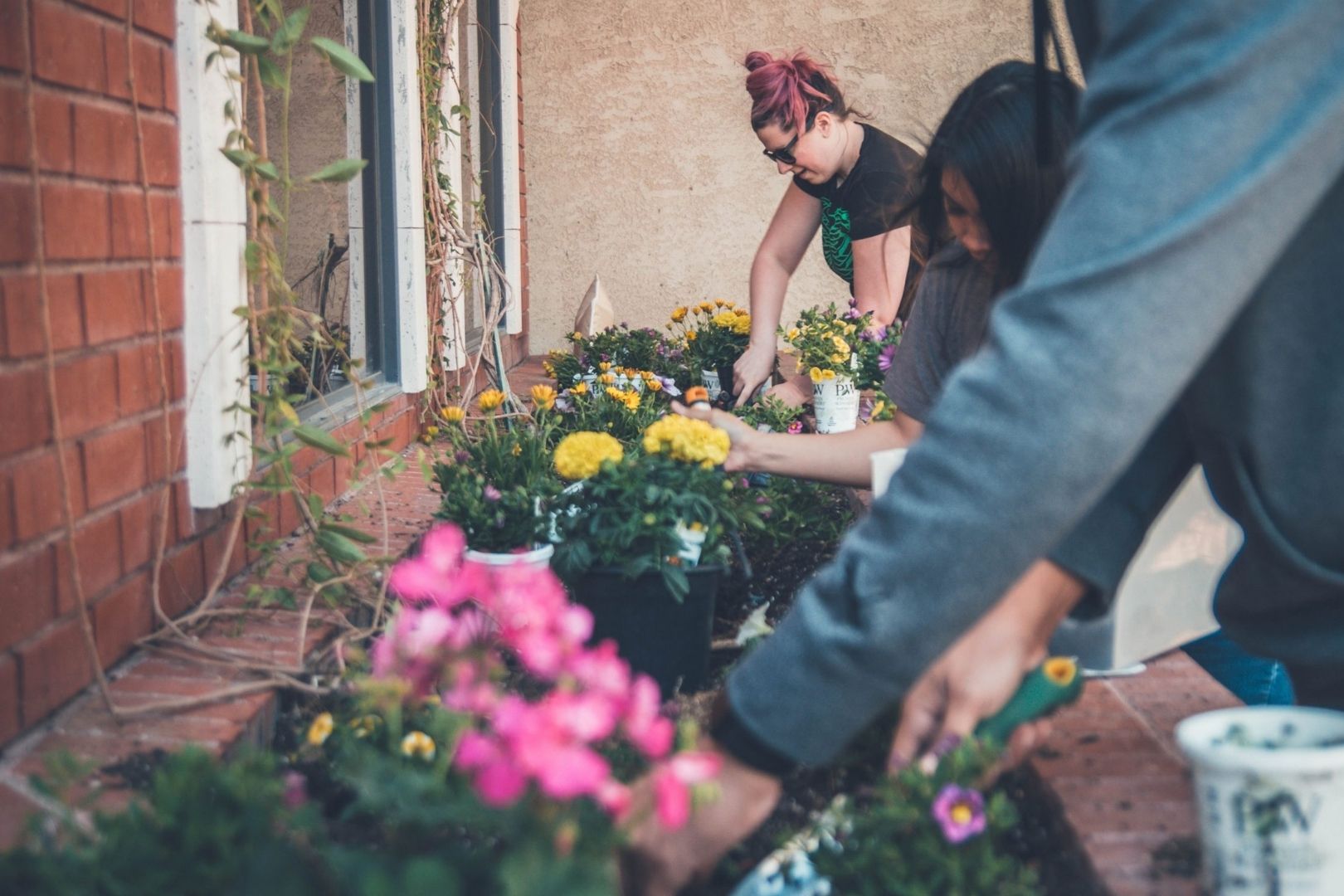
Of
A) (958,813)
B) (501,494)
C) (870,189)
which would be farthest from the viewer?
(870,189)

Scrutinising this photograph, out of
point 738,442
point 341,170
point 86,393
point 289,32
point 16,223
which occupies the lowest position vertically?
point 738,442

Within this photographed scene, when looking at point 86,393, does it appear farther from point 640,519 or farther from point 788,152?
point 788,152

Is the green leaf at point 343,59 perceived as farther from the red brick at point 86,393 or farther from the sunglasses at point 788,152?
the sunglasses at point 788,152

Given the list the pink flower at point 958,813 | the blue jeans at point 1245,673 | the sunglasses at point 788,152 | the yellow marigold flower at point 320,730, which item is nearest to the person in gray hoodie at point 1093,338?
the pink flower at point 958,813

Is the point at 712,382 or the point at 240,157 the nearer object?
the point at 240,157

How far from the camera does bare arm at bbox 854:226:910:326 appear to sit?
4.06 metres

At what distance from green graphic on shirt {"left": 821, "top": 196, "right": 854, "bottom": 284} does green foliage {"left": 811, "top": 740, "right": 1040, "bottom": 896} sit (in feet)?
10.0

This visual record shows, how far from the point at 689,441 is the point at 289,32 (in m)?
0.96

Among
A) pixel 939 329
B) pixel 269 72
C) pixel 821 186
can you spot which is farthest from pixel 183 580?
pixel 821 186

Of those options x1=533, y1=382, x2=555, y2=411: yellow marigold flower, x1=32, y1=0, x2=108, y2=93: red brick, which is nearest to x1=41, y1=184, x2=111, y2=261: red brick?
x1=32, y1=0, x2=108, y2=93: red brick

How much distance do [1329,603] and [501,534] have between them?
144 cm

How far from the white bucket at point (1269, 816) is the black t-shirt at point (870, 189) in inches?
114

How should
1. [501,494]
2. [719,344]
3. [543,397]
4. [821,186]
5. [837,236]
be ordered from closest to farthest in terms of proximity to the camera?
1. [501,494]
2. [543,397]
3. [821,186]
4. [837,236]
5. [719,344]

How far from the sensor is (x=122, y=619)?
6.21ft
